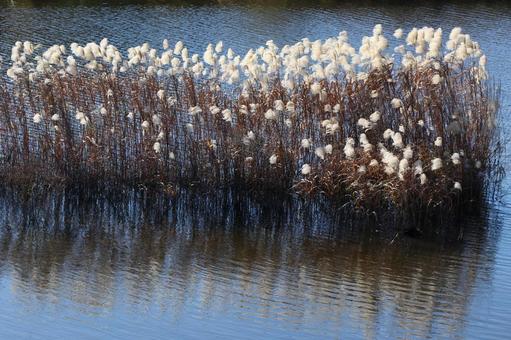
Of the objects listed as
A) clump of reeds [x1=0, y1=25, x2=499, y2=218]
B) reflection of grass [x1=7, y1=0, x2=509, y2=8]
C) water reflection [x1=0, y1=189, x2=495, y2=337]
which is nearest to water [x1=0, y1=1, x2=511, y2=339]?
water reflection [x1=0, y1=189, x2=495, y2=337]

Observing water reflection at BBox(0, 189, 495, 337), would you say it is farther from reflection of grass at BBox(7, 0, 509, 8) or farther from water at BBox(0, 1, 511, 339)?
reflection of grass at BBox(7, 0, 509, 8)

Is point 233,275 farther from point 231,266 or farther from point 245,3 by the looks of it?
point 245,3

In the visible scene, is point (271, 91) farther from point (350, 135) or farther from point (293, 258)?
point (293, 258)

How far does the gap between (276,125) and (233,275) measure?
5.84 feet

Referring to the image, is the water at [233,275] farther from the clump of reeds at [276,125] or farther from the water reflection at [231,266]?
the clump of reeds at [276,125]

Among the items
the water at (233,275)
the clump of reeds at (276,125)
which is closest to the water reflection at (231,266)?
the water at (233,275)

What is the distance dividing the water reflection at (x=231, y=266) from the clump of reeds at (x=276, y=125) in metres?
0.31

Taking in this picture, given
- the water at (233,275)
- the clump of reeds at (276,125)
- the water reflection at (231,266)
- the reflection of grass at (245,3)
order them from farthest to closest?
the reflection of grass at (245,3) < the clump of reeds at (276,125) < the water reflection at (231,266) < the water at (233,275)

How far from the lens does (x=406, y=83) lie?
385 inches

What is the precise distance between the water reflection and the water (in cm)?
1

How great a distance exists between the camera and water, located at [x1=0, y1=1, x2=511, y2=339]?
759cm

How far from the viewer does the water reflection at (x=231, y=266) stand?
785 cm

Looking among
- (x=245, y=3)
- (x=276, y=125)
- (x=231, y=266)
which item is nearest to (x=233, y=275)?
(x=231, y=266)

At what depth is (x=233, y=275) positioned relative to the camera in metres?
8.60
